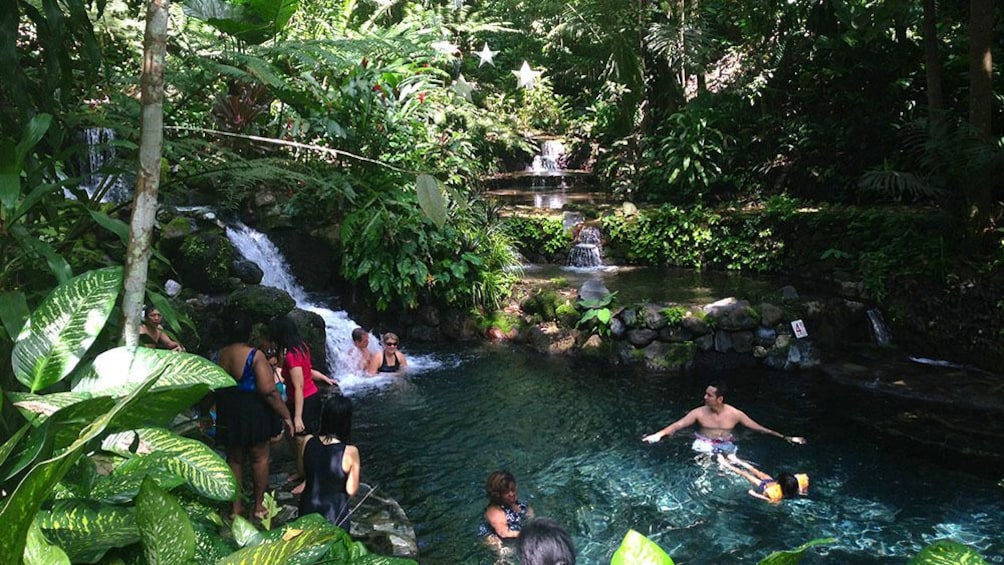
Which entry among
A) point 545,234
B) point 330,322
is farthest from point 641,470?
point 545,234

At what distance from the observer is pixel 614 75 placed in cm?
1869

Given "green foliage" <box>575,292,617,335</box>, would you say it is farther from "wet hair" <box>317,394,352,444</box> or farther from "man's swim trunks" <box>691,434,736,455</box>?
"wet hair" <box>317,394,352,444</box>

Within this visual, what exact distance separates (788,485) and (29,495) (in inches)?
236

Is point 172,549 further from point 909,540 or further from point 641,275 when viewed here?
point 641,275

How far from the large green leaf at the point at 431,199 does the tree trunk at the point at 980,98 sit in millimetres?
9683

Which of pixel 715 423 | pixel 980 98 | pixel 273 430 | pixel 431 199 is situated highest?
pixel 980 98

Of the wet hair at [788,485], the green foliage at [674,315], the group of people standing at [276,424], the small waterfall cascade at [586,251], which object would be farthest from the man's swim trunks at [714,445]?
the small waterfall cascade at [586,251]

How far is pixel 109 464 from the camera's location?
1376mm

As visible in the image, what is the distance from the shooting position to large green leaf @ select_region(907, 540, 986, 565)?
0.83 metres

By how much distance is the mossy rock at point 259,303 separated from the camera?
8.32 meters

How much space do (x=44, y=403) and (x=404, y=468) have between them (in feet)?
18.7

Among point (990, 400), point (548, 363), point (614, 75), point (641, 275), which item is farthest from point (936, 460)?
point (614, 75)

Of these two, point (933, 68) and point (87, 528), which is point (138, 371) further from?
point (933, 68)

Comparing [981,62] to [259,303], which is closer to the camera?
[259,303]
